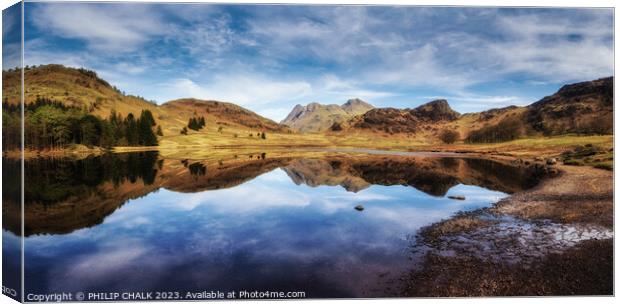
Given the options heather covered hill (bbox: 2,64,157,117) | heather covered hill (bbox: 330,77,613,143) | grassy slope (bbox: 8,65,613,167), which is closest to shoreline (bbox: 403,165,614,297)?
heather covered hill (bbox: 330,77,613,143)

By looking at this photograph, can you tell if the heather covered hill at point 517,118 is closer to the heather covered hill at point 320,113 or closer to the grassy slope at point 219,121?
the grassy slope at point 219,121

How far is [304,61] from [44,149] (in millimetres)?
9583

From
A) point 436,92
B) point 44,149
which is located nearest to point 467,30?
point 436,92

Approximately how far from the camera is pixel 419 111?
1531 centimetres

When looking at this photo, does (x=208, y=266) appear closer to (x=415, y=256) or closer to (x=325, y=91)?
(x=415, y=256)

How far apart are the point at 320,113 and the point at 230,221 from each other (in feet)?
23.0

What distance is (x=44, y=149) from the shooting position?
1200 cm

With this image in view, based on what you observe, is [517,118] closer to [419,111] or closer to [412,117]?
[419,111]

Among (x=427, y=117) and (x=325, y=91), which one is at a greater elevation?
(x=325, y=91)

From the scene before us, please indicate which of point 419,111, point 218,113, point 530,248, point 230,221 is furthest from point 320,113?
point 530,248

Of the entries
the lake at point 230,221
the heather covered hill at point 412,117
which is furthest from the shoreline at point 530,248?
the heather covered hill at point 412,117

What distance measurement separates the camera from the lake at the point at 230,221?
973cm

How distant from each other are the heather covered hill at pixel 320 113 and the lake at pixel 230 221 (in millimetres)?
4060

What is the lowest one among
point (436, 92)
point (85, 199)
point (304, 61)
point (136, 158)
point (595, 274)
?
point (595, 274)
